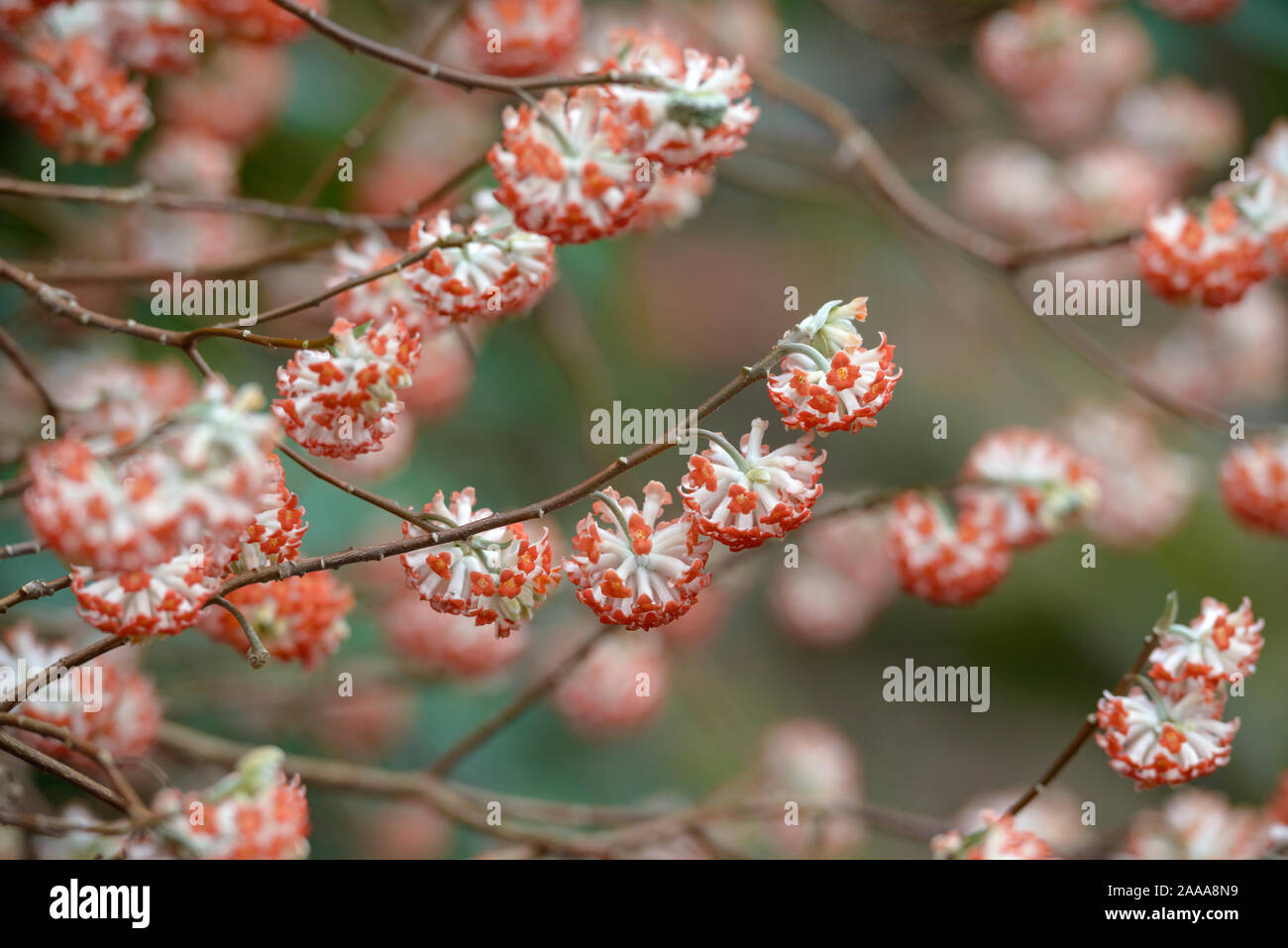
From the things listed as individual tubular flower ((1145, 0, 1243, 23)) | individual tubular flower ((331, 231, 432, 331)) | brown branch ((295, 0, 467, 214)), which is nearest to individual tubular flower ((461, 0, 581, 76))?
brown branch ((295, 0, 467, 214))

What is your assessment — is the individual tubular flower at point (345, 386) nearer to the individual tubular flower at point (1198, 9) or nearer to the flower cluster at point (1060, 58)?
the flower cluster at point (1060, 58)

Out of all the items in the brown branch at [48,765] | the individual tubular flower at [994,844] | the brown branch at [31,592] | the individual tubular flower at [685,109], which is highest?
the individual tubular flower at [685,109]

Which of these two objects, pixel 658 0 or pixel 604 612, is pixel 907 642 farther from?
pixel 604 612

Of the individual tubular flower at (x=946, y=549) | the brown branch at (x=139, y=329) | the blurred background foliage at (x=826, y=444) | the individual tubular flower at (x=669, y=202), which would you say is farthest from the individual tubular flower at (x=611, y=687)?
the brown branch at (x=139, y=329)

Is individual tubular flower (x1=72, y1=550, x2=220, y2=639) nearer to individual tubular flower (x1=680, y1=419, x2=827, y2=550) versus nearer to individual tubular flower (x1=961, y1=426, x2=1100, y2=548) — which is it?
individual tubular flower (x1=680, y1=419, x2=827, y2=550)

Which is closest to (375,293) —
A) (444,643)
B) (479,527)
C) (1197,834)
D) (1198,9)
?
(479,527)
